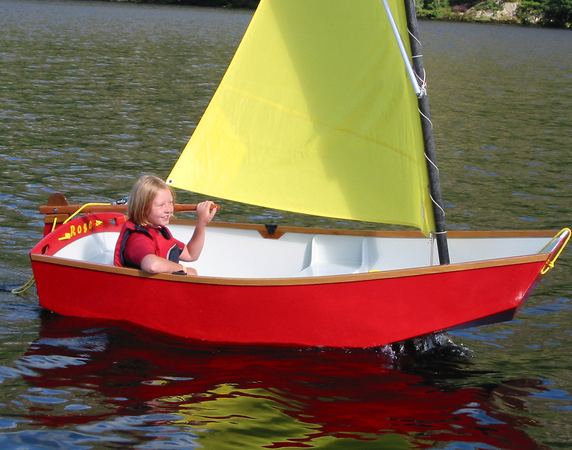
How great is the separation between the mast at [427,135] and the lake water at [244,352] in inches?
42.7

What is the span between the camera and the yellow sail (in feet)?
27.5

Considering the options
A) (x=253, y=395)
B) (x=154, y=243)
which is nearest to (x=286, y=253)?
(x=154, y=243)

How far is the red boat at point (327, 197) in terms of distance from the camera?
802 centimetres

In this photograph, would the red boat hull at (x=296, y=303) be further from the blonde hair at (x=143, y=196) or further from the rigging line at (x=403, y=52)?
the rigging line at (x=403, y=52)

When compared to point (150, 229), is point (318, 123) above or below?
above

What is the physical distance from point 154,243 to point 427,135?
249 cm

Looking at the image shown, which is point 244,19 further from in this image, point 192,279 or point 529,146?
point 192,279

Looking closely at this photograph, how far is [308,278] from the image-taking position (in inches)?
316

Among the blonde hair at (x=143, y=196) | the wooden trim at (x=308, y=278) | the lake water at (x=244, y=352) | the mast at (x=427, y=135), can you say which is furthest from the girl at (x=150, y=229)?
the mast at (x=427, y=135)

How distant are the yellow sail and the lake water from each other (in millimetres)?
1398

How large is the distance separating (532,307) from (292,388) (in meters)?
3.55

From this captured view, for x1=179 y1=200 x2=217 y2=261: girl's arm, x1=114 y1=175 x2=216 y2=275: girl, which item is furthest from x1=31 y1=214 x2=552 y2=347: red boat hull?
x1=179 y1=200 x2=217 y2=261: girl's arm

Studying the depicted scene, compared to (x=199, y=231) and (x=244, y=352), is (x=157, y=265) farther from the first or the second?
(x=244, y=352)

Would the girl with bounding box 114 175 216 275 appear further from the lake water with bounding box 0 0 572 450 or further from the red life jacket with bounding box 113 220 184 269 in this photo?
the lake water with bounding box 0 0 572 450
